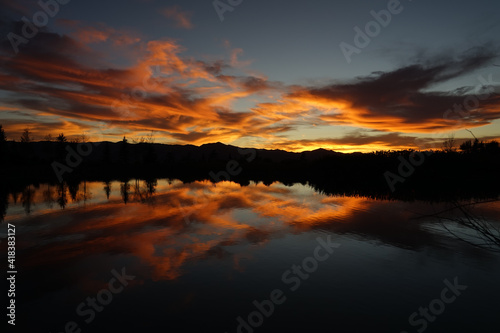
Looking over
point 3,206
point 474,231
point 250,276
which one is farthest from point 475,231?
point 3,206

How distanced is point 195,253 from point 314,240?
5.33 metres

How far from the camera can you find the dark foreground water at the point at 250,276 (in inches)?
265

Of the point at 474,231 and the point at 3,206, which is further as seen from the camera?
the point at 3,206

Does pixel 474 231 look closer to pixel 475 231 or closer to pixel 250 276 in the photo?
pixel 475 231

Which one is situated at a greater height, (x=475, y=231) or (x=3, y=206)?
(x=3, y=206)

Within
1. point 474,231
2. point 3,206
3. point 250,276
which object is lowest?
point 250,276

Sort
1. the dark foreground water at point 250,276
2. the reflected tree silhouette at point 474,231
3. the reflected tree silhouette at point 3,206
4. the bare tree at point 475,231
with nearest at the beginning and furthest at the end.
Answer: the bare tree at point 475,231 < the reflected tree silhouette at point 474,231 < the dark foreground water at point 250,276 < the reflected tree silhouette at point 3,206

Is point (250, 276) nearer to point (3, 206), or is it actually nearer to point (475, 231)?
point (475, 231)

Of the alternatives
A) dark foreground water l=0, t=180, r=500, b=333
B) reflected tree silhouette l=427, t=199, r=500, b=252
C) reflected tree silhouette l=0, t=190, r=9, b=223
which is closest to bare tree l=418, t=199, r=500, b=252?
reflected tree silhouette l=427, t=199, r=500, b=252

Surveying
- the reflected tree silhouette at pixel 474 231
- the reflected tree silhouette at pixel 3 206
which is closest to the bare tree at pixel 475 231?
the reflected tree silhouette at pixel 474 231

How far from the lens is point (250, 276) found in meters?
8.98

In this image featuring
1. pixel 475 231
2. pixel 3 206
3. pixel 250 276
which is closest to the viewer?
pixel 250 276

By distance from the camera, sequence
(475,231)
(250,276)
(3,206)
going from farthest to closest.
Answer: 1. (3,206)
2. (475,231)
3. (250,276)

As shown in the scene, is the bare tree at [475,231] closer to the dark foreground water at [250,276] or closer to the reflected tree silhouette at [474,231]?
the reflected tree silhouette at [474,231]
